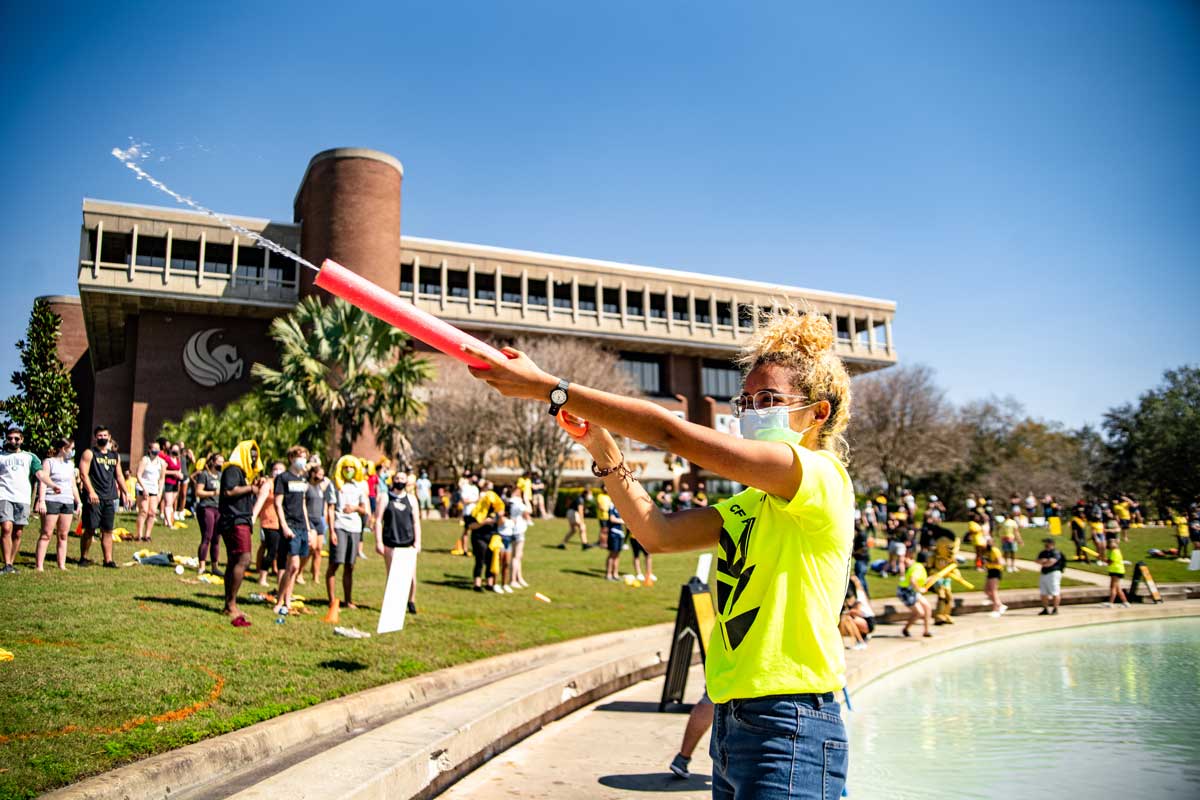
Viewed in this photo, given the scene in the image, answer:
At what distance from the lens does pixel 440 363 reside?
4675cm

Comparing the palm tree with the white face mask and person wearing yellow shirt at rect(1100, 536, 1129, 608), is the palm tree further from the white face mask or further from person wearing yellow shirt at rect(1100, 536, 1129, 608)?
the white face mask

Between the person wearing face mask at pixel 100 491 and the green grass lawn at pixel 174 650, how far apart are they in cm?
59

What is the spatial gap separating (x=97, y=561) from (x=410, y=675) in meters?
7.35

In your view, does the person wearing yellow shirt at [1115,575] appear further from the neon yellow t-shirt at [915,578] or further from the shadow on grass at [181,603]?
the shadow on grass at [181,603]

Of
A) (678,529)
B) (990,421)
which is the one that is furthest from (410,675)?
(990,421)

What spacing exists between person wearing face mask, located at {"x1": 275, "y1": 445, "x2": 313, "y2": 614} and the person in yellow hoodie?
661mm

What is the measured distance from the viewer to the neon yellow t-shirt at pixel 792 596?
7.48 feet

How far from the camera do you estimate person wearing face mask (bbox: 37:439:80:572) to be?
11516 millimetres

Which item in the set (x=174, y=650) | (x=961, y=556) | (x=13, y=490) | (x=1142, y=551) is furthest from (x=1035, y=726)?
(x=1142, y=551)

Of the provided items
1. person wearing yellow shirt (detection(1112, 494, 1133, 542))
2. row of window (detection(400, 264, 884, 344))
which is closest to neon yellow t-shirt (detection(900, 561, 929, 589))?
person wearing yellow shirt (detection(1112, 494, 1133, 542))

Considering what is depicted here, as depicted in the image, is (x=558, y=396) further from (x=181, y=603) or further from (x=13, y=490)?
(x=13, y=490)

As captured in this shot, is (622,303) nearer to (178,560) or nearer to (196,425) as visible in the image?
(196,425)

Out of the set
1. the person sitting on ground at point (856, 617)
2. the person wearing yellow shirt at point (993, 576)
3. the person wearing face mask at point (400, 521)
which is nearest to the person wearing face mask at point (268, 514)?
the person wearing face mask at point (400, 521)

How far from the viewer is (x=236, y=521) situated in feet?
33.2
